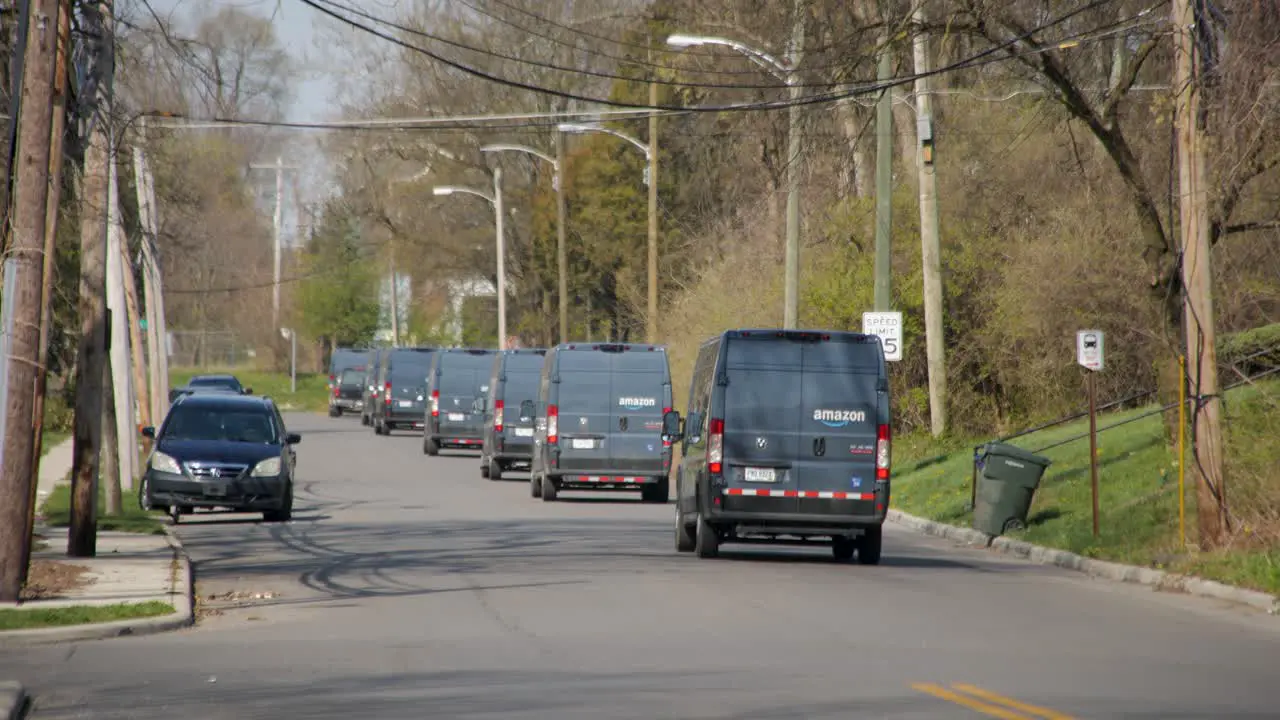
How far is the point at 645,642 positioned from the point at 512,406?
22.4m

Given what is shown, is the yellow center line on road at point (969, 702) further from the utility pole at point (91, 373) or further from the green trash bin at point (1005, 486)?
the green trash bin at point (1005, 486)

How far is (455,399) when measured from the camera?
43.9 metres

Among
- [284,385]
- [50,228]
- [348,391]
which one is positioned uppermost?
[50,228]

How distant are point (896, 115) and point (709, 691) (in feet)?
103

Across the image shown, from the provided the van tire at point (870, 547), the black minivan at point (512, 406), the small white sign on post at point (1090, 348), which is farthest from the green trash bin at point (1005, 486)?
the black minivan at point (512, 406)

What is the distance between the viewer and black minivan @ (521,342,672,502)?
28.8 meters

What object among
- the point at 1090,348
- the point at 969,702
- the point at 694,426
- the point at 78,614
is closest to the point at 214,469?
the point at 694,426

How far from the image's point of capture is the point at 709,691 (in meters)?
10.4

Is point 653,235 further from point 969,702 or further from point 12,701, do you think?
point 12,701

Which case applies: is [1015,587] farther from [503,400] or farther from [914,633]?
[503,400]

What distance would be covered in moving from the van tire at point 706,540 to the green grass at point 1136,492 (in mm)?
4080

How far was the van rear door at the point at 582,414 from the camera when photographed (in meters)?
28.8

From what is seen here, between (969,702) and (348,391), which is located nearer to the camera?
(969,702)

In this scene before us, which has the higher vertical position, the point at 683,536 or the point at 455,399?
the point at 455,399
